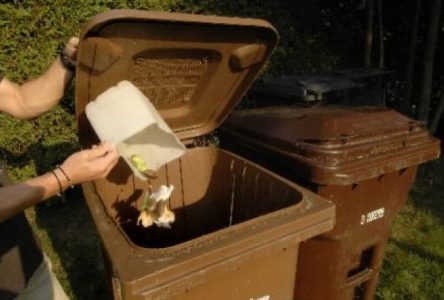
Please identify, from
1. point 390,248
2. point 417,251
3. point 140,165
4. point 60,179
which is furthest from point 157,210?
point 417,251

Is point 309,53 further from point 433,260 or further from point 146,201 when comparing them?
point 146,201

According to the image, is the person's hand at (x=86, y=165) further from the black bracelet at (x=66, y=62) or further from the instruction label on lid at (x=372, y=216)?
the instruction label on lid at (x=372, y=216)

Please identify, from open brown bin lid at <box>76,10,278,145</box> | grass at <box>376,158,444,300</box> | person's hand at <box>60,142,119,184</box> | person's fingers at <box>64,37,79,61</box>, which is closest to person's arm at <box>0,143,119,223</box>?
person's hand at <box>60,142,119,184</box>

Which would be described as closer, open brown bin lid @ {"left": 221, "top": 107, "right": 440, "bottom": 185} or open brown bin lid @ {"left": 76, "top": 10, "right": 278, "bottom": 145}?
open brown bin lid @ {"left": 76, "top": 10, "right": 278, "bottom": 145}

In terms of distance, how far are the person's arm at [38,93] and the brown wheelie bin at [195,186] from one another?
0.39m

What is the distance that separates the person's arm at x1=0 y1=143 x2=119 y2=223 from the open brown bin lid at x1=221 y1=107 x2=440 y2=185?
100 centimetres

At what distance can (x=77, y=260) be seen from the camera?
3590 millimetres

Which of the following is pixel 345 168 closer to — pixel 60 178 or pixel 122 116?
pixel 122 116

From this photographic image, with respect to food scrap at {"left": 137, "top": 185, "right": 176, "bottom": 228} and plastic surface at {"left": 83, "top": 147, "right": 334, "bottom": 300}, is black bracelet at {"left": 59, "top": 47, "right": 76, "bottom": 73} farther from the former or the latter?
food scrap at {"left": 137, "top": 185, "right": 176, "bottom": 228}

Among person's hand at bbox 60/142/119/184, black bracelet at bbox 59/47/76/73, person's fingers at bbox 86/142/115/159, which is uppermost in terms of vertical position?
black bracelet at bbox 59/47/76/73

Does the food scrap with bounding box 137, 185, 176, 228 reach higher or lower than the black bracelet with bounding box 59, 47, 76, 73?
lower

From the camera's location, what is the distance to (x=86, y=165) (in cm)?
155

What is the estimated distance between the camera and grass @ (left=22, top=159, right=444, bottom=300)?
10.5 ft

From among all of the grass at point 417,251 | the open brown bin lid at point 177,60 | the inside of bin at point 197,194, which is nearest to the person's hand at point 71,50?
the open brown bin lid at point 177,60
